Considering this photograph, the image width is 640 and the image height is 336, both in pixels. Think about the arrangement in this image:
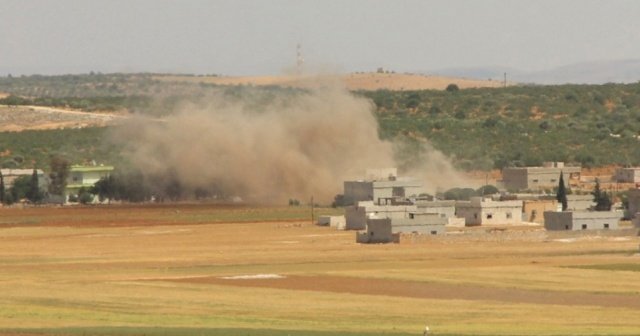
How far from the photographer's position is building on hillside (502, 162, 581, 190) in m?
164

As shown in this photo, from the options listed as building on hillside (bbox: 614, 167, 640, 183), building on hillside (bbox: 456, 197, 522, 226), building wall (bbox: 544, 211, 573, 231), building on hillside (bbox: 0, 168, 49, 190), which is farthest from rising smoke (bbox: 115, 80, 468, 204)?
building wall (bbox: 544, 211, 573, 231)

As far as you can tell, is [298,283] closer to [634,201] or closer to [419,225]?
[419,225]

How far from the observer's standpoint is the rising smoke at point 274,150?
160125 mm

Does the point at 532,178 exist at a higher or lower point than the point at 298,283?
higher

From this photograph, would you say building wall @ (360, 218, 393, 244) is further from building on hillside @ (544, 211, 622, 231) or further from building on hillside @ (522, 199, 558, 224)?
building on hillside @ (522, 199, 558, 224)

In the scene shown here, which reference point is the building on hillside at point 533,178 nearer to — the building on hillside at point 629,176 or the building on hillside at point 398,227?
the building on hillside at point 629,176

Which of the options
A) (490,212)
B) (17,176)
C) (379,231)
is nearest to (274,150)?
(490,212)

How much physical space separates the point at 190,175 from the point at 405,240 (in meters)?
48.2

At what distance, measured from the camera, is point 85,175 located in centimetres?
18362

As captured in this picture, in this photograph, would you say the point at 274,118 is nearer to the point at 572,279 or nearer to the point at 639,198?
the point at 639,198

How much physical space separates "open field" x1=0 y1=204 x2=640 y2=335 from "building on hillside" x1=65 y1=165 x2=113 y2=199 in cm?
4683

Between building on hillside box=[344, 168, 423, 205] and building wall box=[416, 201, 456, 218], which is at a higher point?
building on hillside box=[344, 168, 423, 205]

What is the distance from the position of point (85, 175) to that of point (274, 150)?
3105cm

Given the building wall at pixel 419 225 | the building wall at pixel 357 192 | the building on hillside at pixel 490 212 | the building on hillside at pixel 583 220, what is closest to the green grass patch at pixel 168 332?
the building wall at pixel 419 225
